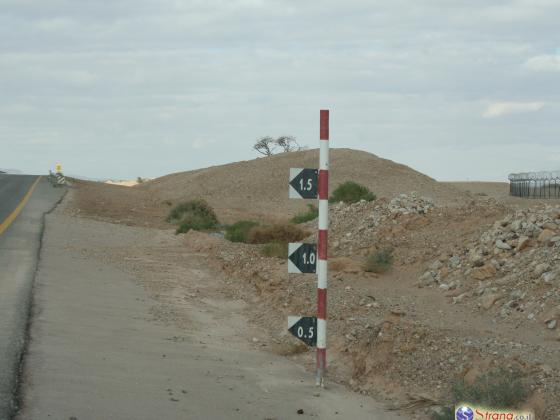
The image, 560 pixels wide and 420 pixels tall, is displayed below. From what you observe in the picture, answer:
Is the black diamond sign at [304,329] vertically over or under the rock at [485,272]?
under

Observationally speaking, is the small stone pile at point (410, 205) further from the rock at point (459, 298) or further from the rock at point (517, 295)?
the rock at point (517, 295)

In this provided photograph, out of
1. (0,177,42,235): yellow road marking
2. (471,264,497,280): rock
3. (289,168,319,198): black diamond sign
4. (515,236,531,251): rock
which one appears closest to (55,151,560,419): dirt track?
(471,264,497,280): rock

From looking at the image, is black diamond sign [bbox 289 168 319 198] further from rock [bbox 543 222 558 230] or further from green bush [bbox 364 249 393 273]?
green bush [bbox 364 249 393 273]

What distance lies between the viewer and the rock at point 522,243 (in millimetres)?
14859

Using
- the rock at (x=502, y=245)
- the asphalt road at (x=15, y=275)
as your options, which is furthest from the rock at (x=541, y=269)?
the asphalt road at (x=15, y=275)

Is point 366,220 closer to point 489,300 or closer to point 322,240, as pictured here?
point 489,300

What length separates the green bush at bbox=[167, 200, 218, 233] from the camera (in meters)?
28.7

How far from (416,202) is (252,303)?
23.0 ft

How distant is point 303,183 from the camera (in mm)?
9008

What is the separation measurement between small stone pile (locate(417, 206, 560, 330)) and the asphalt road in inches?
258

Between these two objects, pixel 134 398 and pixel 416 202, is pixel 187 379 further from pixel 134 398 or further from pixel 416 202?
pixel 416 202

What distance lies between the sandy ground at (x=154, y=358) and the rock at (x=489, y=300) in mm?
3413

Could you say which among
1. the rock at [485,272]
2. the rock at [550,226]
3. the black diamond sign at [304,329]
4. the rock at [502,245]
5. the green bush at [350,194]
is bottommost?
the black diamond sign at [304,329]

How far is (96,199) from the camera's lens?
4469 centimetres
